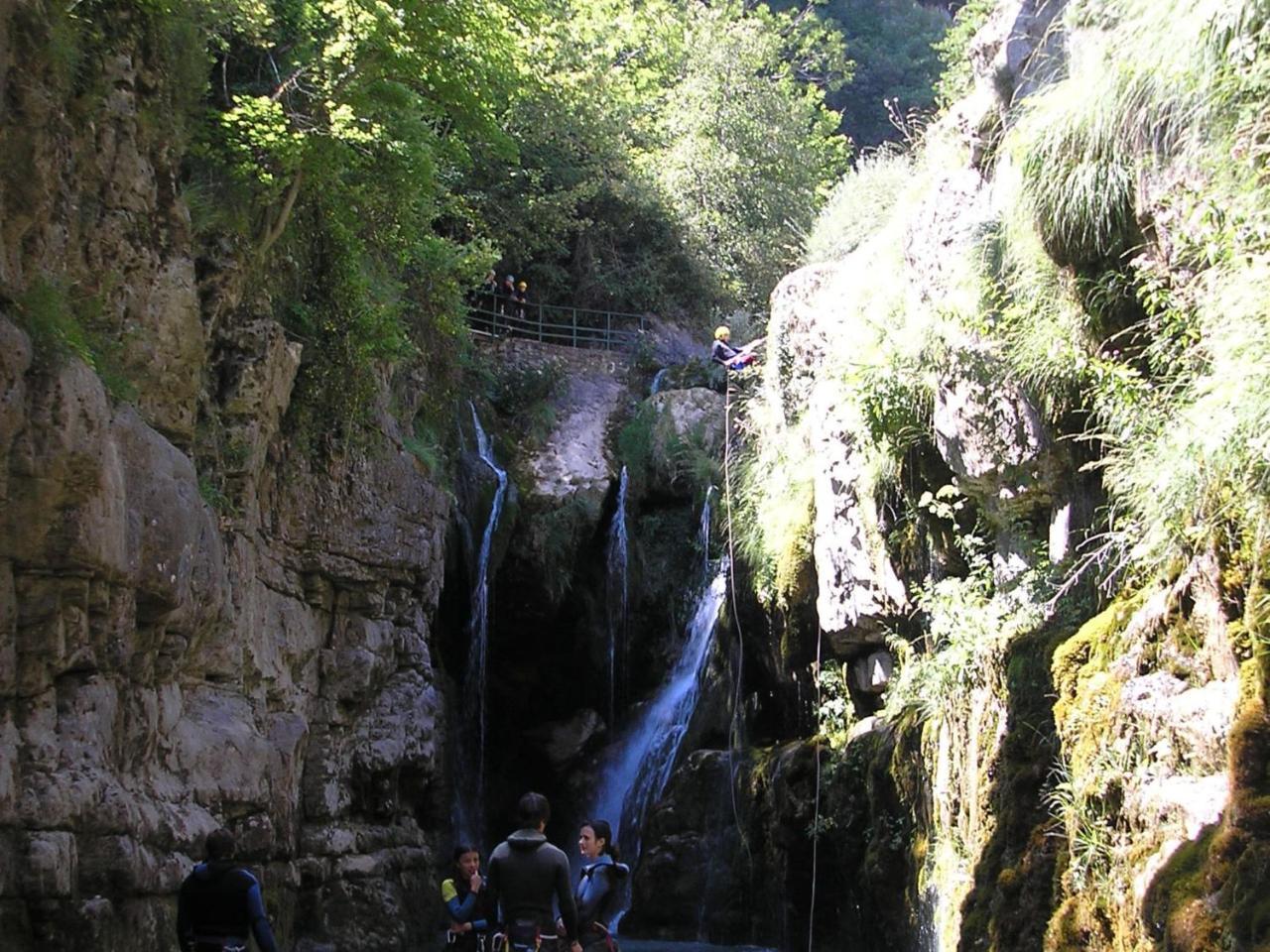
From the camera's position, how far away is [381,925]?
14.5m

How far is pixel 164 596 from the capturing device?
389 inches

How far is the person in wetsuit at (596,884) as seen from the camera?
24.1 ft

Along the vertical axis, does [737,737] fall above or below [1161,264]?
below

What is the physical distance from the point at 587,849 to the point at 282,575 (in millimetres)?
7398

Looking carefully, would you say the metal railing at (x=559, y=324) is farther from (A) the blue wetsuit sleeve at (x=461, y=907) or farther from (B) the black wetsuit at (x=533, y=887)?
(B) the black wetsuit at (x=533, y=887)

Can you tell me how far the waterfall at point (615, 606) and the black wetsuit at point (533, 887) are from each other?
13.3 meters

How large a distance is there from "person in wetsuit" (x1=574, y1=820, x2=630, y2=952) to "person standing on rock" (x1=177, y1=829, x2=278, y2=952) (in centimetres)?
164

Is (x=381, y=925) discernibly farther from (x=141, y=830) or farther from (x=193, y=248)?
(x=193, y=248)

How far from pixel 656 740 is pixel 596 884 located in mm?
11554

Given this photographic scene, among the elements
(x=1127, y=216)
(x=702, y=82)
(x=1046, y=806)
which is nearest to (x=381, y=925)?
(x=1046, y=806)

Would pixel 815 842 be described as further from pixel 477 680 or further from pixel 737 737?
pixel 477 680

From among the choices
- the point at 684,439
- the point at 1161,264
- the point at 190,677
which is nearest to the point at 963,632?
the point at 1161,264

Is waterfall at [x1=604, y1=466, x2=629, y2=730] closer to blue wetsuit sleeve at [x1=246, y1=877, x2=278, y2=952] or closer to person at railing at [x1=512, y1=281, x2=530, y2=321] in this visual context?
person at railing at [x1=512, y1=281, x2=530, y2=321]

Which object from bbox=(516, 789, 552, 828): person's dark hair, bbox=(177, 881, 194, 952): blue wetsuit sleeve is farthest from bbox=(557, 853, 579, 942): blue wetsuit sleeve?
bbox=(177, 881, 194, 952): blue wetsuit sleeve
